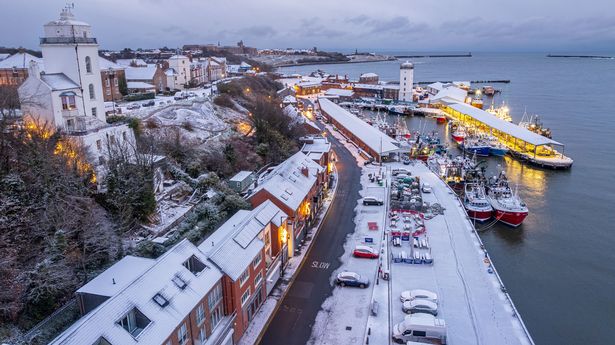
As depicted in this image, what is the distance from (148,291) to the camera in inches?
627

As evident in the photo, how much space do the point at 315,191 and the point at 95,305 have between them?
21721mm

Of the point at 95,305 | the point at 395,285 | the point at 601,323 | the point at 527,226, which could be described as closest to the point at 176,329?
the point at 95,305

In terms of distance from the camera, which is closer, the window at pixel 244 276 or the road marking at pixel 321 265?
the window at pixel 244 276

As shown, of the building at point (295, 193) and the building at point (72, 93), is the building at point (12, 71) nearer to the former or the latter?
the building at point (72, 93)

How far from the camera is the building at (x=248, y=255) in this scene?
20.0m

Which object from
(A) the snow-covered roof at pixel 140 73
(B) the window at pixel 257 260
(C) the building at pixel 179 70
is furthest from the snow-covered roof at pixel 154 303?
(C) the building at pixel 179 70

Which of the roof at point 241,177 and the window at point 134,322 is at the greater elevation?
the roof at point 241,177

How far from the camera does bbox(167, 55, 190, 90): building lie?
7350 cm

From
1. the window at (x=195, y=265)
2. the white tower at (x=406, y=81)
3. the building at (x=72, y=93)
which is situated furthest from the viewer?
the white tower at (x=406, y=81)

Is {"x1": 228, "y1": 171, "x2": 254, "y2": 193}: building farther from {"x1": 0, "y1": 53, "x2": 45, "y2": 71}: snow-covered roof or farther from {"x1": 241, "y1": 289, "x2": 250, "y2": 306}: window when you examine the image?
{"x1": 0, "y1": 53, "x2": 45, "y2": 71}: snow-covered roof

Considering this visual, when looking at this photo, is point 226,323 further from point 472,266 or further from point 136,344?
point 472,266

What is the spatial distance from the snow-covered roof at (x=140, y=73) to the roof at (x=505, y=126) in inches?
2169

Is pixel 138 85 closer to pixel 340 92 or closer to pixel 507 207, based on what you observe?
pixel 507 207

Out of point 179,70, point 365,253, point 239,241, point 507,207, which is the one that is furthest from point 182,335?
point 179,70
